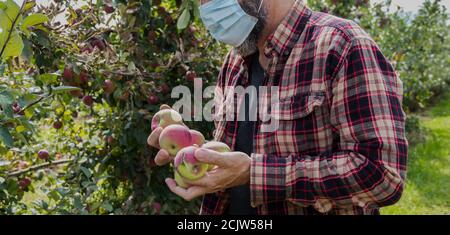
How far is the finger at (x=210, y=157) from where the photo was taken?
1421 mm

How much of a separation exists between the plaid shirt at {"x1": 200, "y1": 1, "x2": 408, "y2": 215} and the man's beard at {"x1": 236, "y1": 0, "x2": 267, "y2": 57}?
0.11 meters

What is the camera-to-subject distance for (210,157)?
142 centimetres

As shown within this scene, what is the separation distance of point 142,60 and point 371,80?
153 centimetres

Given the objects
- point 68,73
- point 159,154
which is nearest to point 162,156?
point 159,154

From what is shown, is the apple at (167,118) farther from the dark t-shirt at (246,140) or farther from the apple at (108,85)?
the apple at (108,85)

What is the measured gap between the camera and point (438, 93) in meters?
8.34

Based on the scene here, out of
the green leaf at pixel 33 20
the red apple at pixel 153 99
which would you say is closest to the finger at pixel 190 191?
the green leaf at pixel 33 20

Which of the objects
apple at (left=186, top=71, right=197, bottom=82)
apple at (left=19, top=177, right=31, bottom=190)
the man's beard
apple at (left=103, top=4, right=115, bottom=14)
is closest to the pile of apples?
the man's beard

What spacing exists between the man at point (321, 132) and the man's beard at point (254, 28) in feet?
0.05

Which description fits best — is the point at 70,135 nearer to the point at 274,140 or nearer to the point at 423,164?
the point at 274,140

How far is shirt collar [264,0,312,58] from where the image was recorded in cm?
163

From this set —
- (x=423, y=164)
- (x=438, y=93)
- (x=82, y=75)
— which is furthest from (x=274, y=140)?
(x=438, y=93)

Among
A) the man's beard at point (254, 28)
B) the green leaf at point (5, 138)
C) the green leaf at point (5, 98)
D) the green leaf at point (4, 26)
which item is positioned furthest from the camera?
the man's beard at point (254, 28)

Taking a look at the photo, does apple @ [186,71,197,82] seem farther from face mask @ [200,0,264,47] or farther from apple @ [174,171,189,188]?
apple @ [174,171,189,188]
